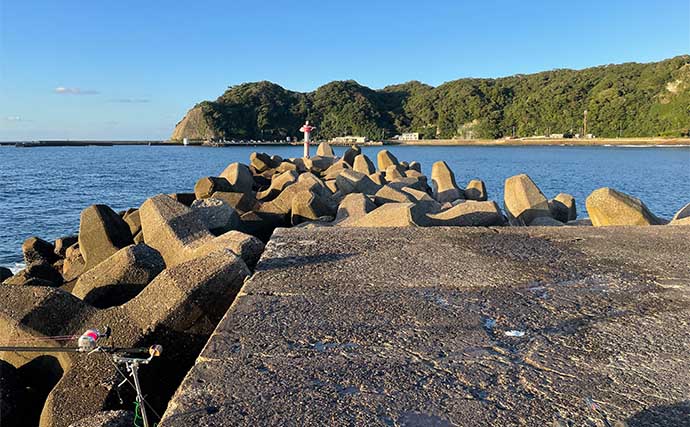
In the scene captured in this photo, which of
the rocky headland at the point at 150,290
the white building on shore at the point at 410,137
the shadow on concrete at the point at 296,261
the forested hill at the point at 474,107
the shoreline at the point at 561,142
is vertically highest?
the forested hill at the point at 474,107

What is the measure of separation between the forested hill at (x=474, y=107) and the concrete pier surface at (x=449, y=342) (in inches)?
3669

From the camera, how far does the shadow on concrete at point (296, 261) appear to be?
279 cm

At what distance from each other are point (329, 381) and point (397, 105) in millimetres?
117388

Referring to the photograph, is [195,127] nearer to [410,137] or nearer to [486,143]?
[410,137]

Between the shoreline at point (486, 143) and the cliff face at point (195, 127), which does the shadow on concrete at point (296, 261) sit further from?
the cliff face at point (195, 127)

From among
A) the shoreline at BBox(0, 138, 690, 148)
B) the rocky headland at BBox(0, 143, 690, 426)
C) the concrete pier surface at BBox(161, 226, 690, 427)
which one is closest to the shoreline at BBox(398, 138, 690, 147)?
the shoreline at BBox(0, 138, 690, 148)

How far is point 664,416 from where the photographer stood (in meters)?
1.43

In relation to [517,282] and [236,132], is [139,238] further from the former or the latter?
[236,132]

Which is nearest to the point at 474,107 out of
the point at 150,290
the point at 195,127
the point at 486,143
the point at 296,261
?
the point at 486,143

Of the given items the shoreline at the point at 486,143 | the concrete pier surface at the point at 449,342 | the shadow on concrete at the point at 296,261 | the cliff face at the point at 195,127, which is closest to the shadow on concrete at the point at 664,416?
the concrete pier surface at the point at 449,342

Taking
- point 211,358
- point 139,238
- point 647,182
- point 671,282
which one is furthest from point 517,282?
point 647,182

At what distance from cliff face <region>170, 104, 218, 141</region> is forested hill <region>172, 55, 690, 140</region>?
0.20 meters

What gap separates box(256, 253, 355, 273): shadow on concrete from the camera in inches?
110

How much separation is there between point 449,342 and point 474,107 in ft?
350
